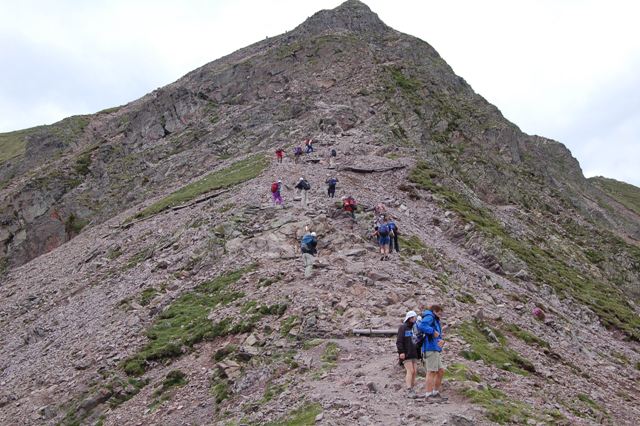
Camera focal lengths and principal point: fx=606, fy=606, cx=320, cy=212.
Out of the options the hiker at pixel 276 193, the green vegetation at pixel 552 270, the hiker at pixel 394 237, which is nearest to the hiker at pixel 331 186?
the hiker at pixel 276 193

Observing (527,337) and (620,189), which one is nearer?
(527,337)

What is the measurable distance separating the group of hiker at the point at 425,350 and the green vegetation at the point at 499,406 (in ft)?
2.66

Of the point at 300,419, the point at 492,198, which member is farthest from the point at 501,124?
the point at 300,419

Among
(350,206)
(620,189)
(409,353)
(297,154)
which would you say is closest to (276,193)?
(350,206)

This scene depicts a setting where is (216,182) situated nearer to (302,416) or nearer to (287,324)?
(287,324)

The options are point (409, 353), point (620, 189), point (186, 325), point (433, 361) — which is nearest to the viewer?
point (433, 361)

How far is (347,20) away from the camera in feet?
301

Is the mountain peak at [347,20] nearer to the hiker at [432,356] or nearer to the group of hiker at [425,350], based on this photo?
the group of hiker at [425,350]

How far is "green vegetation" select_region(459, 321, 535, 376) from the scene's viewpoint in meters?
18.4

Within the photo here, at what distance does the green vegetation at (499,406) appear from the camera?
13773mm

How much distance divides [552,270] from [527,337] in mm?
19128

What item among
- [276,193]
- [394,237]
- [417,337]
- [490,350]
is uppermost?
[276,193]

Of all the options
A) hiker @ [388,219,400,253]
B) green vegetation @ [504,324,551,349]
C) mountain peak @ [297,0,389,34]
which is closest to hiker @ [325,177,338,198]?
hiker @ [388,219,400,253]

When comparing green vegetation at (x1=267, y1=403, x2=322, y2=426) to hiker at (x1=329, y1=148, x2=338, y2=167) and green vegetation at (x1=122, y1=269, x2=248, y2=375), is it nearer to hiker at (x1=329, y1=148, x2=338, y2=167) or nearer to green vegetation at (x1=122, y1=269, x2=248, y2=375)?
green vegetation at (x1=122, y1=269, x2=248, y2=375)
